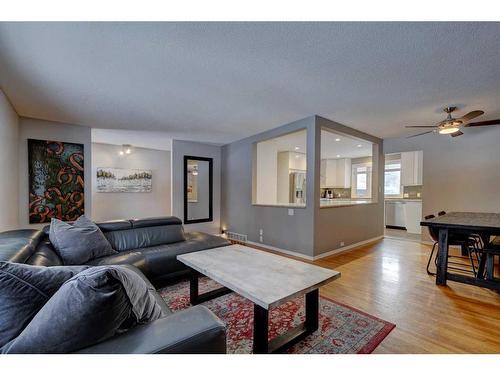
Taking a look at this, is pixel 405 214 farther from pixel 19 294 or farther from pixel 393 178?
pixel 19 294

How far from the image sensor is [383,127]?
14.1 ft

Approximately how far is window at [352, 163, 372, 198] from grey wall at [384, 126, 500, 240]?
276cm

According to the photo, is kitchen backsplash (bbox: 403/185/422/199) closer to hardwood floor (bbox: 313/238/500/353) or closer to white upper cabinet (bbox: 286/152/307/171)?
white upper cabinet (bbox: 286/152/307/171)

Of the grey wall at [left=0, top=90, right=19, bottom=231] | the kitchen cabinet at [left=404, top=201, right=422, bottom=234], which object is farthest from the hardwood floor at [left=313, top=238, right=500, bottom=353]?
the grey wall at [left=0, top=90, right=19, bottom=231]

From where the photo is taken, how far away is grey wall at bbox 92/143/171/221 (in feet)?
18.2

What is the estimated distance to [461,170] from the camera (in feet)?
14.5

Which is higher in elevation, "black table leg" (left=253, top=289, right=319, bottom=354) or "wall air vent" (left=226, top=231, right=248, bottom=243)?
"black table leg" (left=253, top=289, right=319, bottom=354)

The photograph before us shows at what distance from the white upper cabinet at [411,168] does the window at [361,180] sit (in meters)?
1.25

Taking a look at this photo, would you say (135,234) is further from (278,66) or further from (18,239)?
(278,66)

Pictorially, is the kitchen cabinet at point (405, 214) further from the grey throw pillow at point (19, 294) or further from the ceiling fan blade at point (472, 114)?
the grey throw pillow at point (19, 294)

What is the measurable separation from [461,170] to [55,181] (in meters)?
7.34

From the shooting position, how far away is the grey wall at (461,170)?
13.5 ft

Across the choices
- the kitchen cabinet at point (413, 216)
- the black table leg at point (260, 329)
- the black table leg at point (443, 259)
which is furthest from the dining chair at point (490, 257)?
the kitchen cabinet at point (413, 216)
